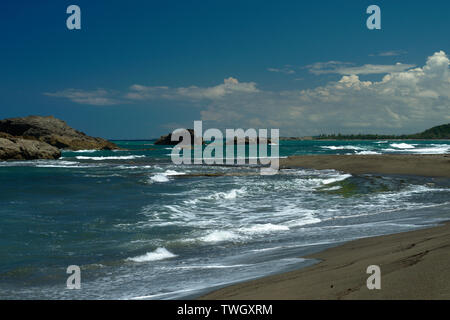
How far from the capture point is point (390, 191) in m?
20.2

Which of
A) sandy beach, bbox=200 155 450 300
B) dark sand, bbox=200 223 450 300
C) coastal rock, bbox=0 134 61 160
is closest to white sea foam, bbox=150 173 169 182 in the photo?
sandy beach, bbox=200 155 450 300

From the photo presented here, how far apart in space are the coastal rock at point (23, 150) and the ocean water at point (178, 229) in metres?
37.5

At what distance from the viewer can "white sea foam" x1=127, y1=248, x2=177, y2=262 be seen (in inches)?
336

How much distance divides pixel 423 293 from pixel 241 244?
20.2 feet

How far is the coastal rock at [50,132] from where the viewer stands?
327ft

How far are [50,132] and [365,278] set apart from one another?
111 m

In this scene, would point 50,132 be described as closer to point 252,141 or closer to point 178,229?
point 252,141

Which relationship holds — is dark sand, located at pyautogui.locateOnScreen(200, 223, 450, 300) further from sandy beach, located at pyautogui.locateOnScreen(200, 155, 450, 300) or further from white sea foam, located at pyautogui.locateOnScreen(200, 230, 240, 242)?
white sea foam, located at pyautogui.locateOnScreen(200, 230, 240, 242)

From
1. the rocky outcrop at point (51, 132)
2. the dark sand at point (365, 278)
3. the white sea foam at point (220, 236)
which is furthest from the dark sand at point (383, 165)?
the rocky outcrop at point (51, 132)

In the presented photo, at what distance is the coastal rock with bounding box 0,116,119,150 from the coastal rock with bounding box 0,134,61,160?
4003 centimetres

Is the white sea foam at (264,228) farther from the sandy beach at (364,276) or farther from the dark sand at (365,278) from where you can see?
the dark sand at (365,278)

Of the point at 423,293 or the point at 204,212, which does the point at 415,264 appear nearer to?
the point at 423,293

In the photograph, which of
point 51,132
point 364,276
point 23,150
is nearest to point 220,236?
point 364,276
